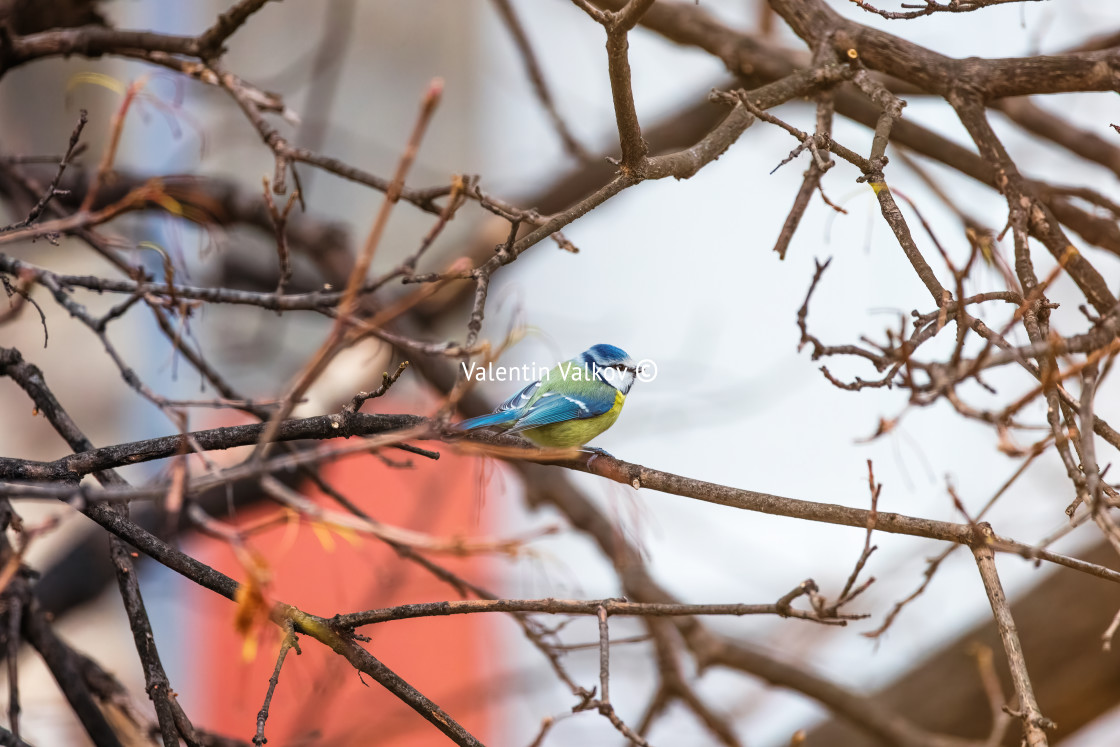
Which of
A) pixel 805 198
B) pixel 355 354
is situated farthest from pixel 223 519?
pixel 805 198

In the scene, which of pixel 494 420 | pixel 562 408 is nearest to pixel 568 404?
pixel 562 408

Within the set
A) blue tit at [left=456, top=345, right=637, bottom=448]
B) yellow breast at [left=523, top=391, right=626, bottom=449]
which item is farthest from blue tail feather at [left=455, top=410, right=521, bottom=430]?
yellow breast at [left=523, top=391, right=626, bottom=449]

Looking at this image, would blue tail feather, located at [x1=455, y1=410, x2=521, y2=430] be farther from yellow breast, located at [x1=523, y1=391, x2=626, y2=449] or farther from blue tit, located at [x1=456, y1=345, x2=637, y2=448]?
yellow breast, located at [x1=523, y1=391, x2=626, y2=449]

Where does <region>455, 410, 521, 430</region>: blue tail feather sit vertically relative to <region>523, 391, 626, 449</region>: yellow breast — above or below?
below

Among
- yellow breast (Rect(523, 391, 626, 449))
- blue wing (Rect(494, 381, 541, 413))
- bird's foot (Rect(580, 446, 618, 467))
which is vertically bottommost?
bird's foot (Rect(580, 446, 618, 467))

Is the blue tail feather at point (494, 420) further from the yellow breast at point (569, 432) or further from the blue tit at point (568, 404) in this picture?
the yellow breast at point (569, 432)

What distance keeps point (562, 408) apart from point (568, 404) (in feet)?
0.08

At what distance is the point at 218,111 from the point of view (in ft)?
18.4

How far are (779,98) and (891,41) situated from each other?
321 mm

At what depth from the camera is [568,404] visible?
2.16 meters

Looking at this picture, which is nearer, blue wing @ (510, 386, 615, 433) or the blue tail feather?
the blue tail feather

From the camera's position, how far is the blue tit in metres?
2.08

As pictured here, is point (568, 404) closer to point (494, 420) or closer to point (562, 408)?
point (562, 408)

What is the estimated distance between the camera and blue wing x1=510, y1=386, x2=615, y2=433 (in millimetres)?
2076
